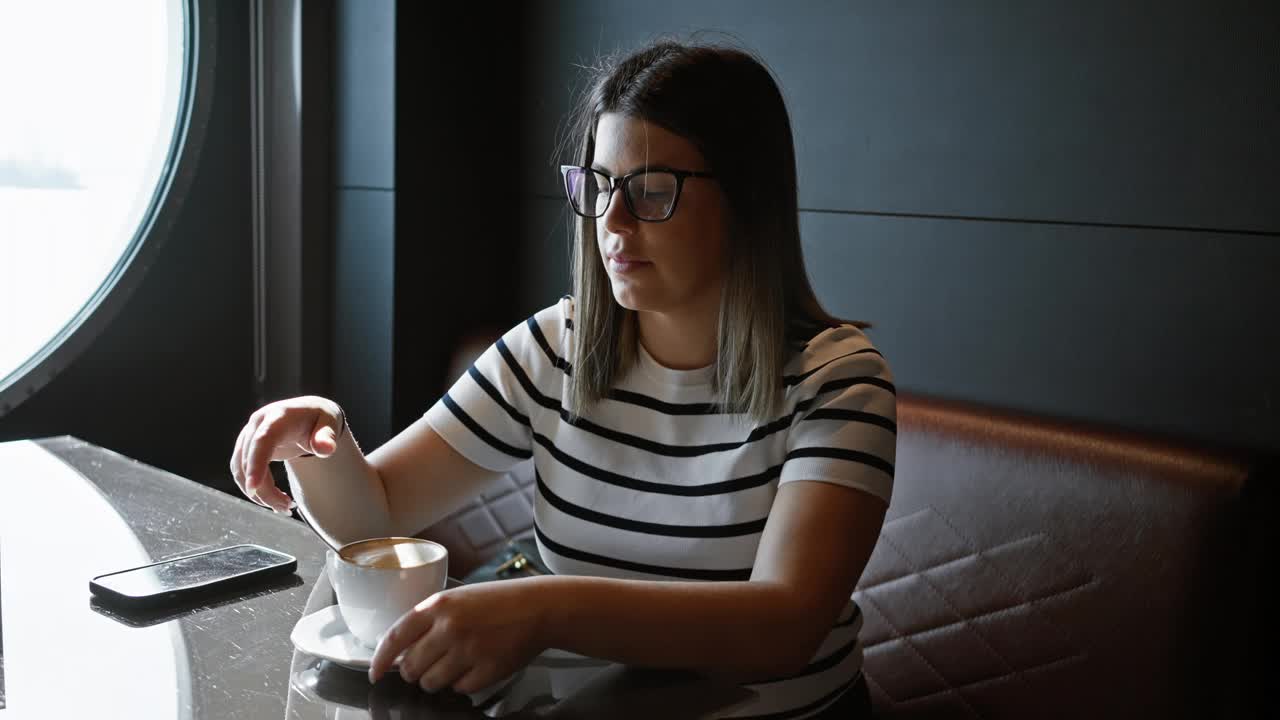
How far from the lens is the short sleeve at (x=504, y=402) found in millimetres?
1355

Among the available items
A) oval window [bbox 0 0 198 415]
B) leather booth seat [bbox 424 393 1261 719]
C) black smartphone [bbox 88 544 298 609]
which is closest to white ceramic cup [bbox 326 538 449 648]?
black smartphone [bbox 88 544 298 609]

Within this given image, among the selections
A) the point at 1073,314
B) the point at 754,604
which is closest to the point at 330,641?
the point at 754,604

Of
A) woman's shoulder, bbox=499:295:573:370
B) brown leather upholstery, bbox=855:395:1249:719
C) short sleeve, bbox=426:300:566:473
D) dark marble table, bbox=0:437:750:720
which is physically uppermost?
woman's shoulder, bbox=499:295:573:370

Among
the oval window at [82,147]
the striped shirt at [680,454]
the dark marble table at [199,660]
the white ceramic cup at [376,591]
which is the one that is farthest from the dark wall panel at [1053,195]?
the oval window at [82,147]

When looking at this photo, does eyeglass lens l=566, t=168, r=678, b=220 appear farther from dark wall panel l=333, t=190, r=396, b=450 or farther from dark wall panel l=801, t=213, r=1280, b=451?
dark wall panel l=333, t=190, r=396, b=450

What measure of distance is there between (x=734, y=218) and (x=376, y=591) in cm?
61

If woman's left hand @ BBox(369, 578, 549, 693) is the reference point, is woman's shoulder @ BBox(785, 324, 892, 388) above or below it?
above

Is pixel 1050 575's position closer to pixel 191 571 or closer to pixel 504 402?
pixel 504 402

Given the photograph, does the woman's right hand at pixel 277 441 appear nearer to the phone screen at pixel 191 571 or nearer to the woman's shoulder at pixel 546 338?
the phone screen at pixel 191 571

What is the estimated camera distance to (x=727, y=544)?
3.94 ft

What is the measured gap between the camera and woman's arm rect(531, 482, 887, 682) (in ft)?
2.83

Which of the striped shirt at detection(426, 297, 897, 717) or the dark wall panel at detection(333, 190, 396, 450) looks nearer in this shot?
the striped shirt at detection(426, 297, 897, 717)

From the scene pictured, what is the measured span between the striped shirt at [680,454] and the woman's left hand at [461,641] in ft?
1.24

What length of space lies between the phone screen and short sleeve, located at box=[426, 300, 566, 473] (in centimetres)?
32
